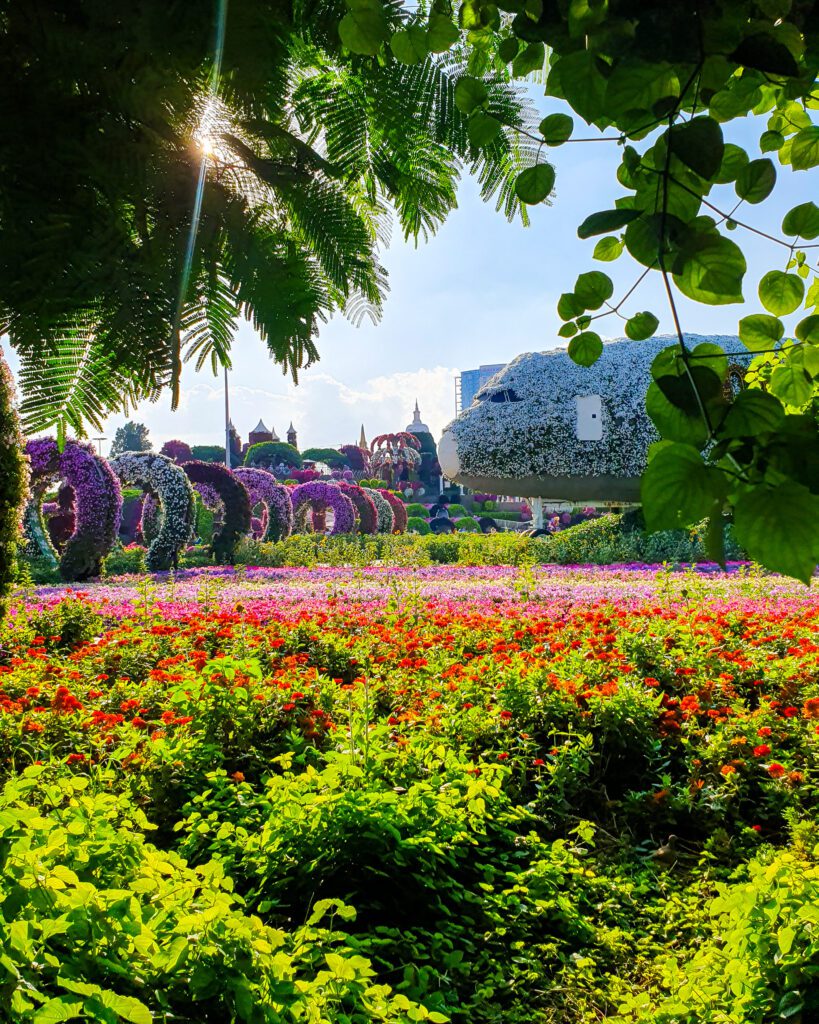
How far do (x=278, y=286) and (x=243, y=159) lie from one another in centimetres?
19

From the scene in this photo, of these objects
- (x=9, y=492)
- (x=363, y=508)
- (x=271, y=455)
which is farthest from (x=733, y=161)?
(x=271, y=455)

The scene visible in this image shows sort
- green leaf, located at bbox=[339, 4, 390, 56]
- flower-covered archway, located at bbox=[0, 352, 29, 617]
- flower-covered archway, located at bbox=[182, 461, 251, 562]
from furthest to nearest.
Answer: flower-covered archway, located at bbox=[182, 461, 251, 562], flower-covered archway, located at bbox=[0, 352, 29, 617], green leaf, located at bbox=[339, 4, 390, 56]

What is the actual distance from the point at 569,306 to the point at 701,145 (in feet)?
0.97

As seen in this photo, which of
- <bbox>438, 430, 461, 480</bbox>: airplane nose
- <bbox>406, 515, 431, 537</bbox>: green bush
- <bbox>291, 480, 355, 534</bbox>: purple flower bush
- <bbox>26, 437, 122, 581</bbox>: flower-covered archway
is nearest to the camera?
<bbox>26, 437, 122, 581</bbox>: flower-covered archway

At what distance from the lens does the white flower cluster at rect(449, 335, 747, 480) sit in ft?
53.4

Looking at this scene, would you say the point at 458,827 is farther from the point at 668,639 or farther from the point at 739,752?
the point at 668,639

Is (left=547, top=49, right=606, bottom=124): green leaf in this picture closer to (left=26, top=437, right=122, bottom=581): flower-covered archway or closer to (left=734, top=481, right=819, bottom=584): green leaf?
(left=734, top=481, right=819, bottom=584): green leaf

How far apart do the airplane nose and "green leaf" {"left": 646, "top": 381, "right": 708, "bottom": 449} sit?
16309 millimetres

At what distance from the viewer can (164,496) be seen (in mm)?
14875

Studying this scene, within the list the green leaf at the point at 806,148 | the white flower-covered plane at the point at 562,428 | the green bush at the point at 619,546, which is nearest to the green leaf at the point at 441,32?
the green leaf at the point at 806,148

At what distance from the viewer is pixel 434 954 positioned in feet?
8.30

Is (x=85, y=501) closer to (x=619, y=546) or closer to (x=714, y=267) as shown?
(x=619, y=546)

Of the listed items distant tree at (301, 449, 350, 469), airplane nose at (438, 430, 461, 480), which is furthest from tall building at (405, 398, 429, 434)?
airplane nose at (438, 430, 461, 480)

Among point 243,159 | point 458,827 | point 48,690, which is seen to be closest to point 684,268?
point 243,159
